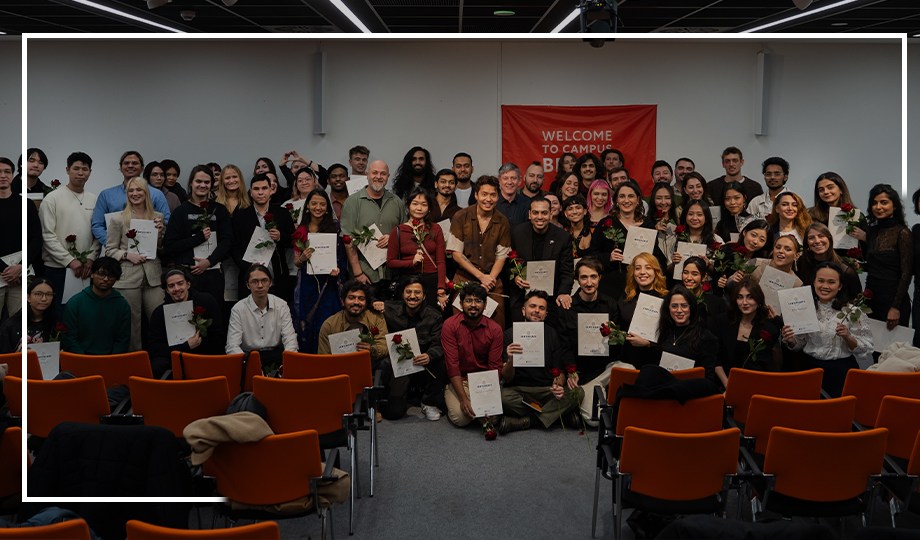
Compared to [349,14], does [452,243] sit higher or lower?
lower

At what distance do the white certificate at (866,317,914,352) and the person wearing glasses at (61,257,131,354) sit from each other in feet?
14.5

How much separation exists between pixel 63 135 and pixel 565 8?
4.18m

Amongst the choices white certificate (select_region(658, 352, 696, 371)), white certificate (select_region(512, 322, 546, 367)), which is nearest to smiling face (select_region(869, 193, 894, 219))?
white certificate (select_region(658, 352, 696, 371))

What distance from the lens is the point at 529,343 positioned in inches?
203

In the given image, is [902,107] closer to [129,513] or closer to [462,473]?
[462,473]

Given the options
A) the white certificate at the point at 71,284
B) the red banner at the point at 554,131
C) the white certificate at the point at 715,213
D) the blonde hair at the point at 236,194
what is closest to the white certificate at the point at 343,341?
the white certificate at the point at 71,284

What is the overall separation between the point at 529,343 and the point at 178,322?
214 centimetres

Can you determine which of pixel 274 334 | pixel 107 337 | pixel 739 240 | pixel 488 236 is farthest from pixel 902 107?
pixel 107 337

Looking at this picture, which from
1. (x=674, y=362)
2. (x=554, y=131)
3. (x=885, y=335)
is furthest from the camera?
(x=554, y=131)

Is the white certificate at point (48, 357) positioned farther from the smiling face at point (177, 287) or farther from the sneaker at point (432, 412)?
the sneaker at point (432, 412)

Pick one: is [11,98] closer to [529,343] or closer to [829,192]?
[529,343]

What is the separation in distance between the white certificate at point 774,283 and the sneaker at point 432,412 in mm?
2210

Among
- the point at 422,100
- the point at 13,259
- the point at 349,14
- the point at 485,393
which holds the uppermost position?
the point at 349,14

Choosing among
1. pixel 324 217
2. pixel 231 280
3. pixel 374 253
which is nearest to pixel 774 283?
pixel 374 253
